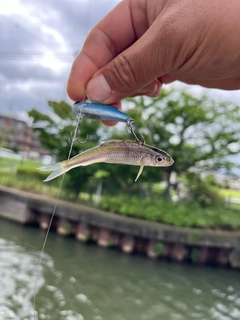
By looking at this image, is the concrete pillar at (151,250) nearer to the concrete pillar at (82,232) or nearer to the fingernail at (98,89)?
the concrete pillar at (82,232)

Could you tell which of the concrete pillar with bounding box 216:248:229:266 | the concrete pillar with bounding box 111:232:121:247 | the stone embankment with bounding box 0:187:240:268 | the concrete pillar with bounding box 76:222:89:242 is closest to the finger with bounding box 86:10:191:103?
the stone embankment with bounding box 0:187:240:268

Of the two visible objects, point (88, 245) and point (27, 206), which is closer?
point (88, 245)

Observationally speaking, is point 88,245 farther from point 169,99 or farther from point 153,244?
point 169,99

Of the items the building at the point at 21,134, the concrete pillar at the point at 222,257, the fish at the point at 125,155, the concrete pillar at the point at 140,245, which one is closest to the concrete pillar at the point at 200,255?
the concrete pillar at the point at 222,257

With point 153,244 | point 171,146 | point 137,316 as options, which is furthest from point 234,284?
point 171,146

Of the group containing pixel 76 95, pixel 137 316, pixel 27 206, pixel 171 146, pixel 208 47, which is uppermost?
pixel 171 146
